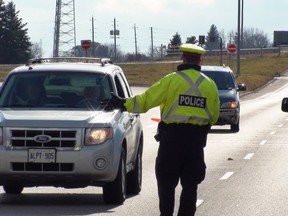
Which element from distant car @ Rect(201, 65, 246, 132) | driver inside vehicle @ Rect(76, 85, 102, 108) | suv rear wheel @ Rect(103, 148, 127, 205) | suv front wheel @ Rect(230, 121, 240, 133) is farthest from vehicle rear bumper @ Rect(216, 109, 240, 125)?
suv rear wheel @ Rect(103, 148, 127, 205)

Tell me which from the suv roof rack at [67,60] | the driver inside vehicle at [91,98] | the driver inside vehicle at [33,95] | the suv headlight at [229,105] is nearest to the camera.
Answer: the driver inside vehicle at [91,98]

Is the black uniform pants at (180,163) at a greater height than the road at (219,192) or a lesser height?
greater

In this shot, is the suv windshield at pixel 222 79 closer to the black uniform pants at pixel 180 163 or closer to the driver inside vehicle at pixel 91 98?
the driver inside vehicle at pixel 91 98

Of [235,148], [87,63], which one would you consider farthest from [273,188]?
[235,148]

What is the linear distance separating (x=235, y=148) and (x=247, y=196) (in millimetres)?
10066

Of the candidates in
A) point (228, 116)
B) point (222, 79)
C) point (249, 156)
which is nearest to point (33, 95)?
point (249, 156)

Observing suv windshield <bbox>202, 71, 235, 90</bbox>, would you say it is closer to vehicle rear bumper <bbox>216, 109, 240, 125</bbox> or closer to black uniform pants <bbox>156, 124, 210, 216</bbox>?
vehicle rear bumper <bbox>216, 109, 240, 125</bbox>

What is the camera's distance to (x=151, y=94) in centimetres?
959

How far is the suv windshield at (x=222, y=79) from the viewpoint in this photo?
31.2 meters

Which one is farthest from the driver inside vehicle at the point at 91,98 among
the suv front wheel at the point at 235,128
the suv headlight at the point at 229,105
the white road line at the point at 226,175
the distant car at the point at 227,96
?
the suv front wheel at the point at 235,128

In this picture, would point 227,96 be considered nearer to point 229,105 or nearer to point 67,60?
point 229,105

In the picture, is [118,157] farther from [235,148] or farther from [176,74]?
[235,148]

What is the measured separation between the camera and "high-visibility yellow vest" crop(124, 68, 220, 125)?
9570 mm

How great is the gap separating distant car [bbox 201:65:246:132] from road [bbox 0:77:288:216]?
380cm
